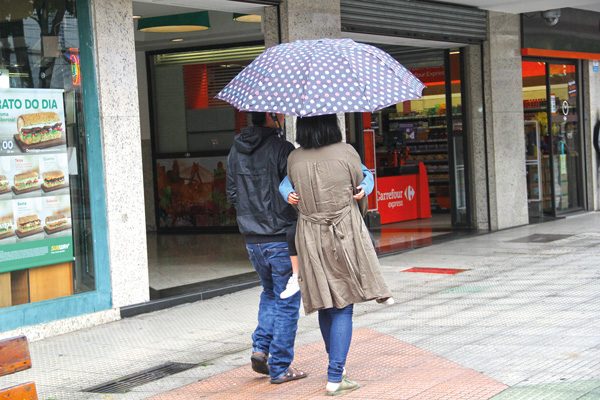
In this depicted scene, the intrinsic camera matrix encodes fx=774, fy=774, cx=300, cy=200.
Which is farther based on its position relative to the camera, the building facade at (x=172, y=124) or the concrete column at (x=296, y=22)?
the concrete column at (x=296, y=22)

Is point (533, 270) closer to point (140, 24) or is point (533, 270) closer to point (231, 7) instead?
point (231, 7)

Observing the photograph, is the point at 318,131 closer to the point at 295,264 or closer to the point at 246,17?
the point at 295,264

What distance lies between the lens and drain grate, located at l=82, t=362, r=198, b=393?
499 cm

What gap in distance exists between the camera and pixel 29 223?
649 cm

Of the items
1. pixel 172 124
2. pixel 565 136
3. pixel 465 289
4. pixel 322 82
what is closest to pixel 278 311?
pixel 322 82

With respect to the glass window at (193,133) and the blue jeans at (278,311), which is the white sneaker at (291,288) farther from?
the glass window at (193,133)

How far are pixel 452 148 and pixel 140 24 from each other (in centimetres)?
527

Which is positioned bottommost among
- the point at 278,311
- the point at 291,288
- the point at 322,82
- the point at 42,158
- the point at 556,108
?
the point at 278,311

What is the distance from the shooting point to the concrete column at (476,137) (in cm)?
1218

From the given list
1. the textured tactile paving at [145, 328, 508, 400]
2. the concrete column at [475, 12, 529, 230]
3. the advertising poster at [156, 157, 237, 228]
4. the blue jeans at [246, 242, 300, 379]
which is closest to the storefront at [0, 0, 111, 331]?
the textured tactile paving at [145, 328, 508, 400]

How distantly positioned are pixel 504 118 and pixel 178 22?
17.3ft

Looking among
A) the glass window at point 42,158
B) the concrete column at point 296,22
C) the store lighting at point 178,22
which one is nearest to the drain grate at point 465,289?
the concrete column at point 296,22

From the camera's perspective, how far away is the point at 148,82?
1367 centimetres

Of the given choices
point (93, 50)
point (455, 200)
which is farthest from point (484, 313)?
point (455, 200)
